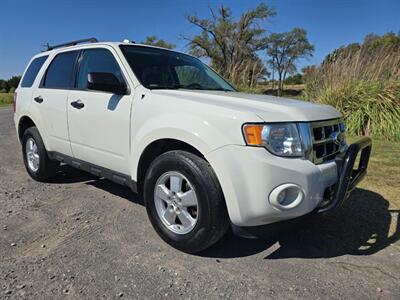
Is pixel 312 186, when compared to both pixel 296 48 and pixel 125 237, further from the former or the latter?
pixel 296 48

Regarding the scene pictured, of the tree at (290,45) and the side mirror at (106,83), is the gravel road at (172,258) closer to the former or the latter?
the side mirror at (106,83)

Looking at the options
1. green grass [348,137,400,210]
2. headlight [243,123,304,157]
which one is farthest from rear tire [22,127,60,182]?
green grass [348,137,400,210]

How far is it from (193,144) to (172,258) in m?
0.98

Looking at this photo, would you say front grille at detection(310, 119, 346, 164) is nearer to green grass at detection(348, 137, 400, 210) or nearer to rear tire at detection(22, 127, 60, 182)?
green grass at detection(348, 137, 400, 210)

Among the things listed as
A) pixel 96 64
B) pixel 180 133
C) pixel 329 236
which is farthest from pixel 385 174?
pixel 96 64

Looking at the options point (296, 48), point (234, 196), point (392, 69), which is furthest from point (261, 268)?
point (296, 48)

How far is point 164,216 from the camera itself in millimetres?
3029

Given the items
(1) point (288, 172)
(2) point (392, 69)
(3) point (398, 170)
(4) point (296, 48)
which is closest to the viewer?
(1) point (288, 172)

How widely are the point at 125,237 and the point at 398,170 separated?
4.26 metres

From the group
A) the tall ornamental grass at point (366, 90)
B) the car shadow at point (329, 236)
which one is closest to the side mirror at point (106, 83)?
the car shadow at point (329, 236)

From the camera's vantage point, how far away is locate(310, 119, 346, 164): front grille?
8.61ft

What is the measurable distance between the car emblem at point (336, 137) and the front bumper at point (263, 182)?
364 millimetres

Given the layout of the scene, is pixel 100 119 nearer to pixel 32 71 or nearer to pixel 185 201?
pixel 185 201

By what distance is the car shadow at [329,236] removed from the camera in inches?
115
